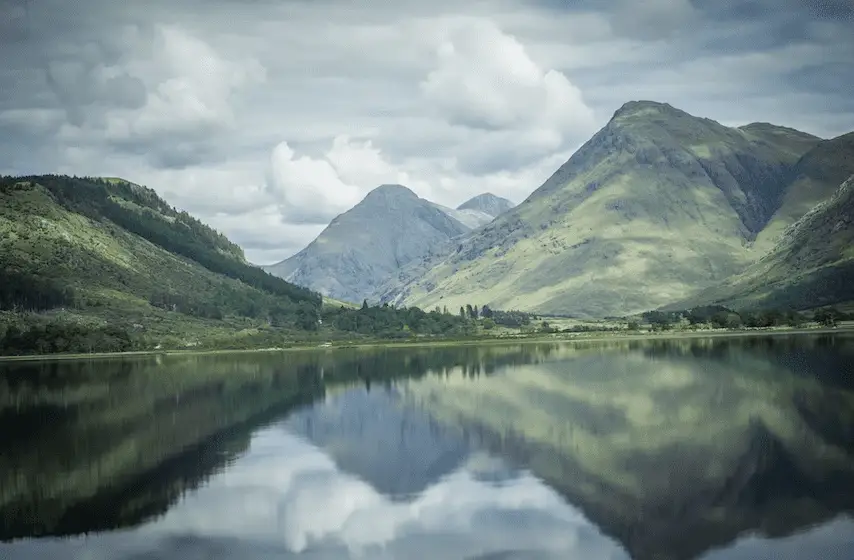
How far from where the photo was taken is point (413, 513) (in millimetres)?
61531

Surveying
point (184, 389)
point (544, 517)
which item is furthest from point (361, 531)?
point (184, 389)

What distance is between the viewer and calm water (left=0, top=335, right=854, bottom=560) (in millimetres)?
53156

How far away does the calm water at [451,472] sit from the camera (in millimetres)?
53156

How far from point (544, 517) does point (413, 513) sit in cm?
869

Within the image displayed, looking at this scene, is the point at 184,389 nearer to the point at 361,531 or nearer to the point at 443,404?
the point at 443,404

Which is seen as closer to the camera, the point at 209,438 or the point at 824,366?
the point at 209,438

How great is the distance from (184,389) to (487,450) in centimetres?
8072

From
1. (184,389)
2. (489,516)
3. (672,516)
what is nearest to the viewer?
(672,516)

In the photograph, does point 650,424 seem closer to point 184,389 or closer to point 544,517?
point 544,517

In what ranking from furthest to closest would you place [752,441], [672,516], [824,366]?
[824,366], [752,441], [672,516]

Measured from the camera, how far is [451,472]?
7494cm

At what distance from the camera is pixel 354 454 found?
88062mm

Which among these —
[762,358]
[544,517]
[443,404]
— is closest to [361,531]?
[544,517]

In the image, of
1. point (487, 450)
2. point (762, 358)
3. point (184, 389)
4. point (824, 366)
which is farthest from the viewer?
point (762, 358)
